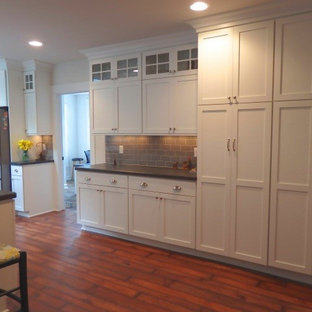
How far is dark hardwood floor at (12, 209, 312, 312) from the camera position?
2.47 m

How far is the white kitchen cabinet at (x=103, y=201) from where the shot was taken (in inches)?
151

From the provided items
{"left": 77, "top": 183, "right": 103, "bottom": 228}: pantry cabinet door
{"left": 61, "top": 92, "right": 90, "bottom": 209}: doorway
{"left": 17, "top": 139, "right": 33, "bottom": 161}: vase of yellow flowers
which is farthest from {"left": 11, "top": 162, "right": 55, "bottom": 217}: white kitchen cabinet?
{"left": 61, "top": 92, "right": 90, "bottom": 209}: doorway

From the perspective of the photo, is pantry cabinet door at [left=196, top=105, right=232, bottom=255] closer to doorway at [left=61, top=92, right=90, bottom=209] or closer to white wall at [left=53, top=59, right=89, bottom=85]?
white wall at [left=53, top=59, right=89, bottom=85]

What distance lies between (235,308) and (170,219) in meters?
1.27

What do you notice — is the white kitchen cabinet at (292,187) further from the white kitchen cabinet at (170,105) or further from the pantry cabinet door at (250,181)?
the white kitchen cabinet at (170,105)

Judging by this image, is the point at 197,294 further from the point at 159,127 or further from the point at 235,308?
the point at 159,127

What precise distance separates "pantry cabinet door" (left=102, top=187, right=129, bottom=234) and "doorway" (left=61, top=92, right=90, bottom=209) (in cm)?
454

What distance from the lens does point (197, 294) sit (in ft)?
8.61

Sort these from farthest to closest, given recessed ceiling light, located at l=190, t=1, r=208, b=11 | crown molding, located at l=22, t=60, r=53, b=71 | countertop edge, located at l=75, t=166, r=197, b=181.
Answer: crown molding, located at l=22, t=60, r=53, b=71 < countertop edge, located at l=75, t=166, r=197, b=181 < recessed ceiling light, located at l=190, t=1, r=208, b=11

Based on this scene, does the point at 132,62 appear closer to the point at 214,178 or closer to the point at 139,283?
the point at 214,178

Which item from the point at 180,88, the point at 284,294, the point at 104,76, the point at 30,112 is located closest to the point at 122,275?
the point at 284,294

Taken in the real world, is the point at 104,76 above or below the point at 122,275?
above

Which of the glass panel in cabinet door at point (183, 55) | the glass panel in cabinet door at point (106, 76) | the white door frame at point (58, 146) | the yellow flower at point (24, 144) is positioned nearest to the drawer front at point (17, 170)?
the yellow flower at point (24, 144)

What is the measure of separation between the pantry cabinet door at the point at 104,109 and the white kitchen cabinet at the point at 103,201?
0.71 metres
